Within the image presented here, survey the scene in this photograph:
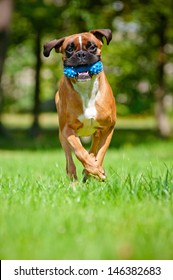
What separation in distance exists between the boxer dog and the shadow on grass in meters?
14.9

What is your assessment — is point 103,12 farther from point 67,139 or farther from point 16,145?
point 67,139

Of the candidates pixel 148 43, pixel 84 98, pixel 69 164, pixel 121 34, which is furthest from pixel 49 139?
pixel 84 98

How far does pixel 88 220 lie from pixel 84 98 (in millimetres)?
2534

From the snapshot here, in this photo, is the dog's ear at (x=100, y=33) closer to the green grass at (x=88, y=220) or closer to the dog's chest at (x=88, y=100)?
the dog's chest at (x=88, y=100)

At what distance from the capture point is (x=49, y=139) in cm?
2689

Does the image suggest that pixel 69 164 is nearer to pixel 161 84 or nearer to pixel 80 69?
pixel 80 69

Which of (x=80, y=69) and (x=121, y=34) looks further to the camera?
(x=121, y=34)

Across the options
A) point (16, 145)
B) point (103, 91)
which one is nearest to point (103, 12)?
point (16, 145)

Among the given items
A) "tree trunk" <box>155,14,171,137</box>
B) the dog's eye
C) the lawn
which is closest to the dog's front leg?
the lawn

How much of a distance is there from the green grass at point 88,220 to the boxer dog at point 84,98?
638mm

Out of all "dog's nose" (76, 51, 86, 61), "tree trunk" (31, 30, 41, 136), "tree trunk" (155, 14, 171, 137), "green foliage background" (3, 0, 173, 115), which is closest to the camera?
"dog's nose" (76, 51, 86, 61)

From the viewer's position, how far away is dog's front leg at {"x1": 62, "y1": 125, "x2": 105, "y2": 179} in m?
6.78

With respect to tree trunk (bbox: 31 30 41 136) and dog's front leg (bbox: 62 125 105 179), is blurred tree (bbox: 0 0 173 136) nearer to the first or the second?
tree trunk (bbox: 31 30 41 136)

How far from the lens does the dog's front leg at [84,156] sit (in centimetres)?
678
